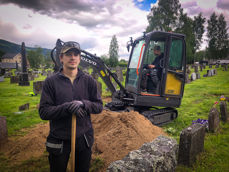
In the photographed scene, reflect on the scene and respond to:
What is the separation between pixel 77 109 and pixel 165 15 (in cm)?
3937

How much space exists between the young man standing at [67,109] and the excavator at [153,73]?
398 centimetres

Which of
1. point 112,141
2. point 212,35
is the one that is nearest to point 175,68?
point 112,141

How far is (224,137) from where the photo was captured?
4.46 metres

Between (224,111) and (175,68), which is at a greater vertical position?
(175,68)

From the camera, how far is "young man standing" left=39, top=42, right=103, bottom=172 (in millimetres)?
1866

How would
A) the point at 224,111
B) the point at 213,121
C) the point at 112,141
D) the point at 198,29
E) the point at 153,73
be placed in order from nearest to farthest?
the point at 112,141
the point at 213,121
the point at 224,111
the point at 153,73
the point at 198,29

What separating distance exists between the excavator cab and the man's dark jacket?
4.05 meters

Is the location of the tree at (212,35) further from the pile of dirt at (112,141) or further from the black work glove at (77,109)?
the black work glove at (77,109)

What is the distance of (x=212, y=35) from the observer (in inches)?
2077

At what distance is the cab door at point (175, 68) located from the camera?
19.6ft

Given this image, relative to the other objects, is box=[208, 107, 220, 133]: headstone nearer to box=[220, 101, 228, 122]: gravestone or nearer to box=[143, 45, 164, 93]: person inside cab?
box=[220, 101, 228, 122]: gravestone

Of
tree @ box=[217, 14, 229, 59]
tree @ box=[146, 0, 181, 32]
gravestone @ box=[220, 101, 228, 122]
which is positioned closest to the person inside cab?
gravestone @ box=[220, 101, 228, 122]

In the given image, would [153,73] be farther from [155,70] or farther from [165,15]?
[165,15]

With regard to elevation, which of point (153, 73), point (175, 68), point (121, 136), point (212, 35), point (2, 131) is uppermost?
point (212, 35)
